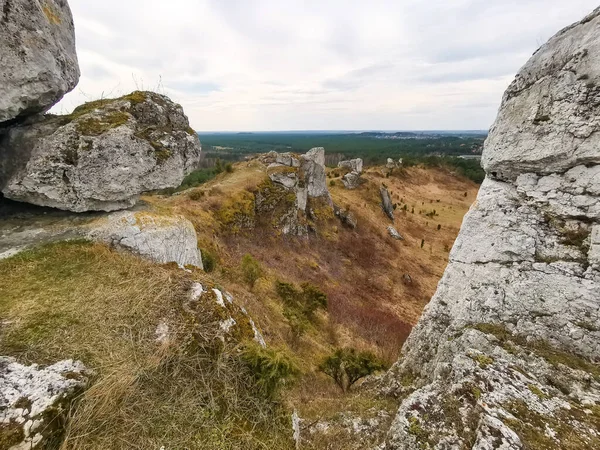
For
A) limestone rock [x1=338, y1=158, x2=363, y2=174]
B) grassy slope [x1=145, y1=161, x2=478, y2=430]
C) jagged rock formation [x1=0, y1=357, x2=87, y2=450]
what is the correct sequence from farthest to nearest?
limestone rock [x1=338, y1=158, x2=363, y2=174] < grassy slope [x1=145, y1=161, x2=478, y2=430] < jagged rock formation [x1=0, y1=357, x2=87, y2=450]

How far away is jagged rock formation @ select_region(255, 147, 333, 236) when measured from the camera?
2981 cm

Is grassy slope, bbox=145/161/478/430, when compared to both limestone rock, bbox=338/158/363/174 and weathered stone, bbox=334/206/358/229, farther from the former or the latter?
limestone rock, bbox=338/158/363/174

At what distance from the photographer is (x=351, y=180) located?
45625mm

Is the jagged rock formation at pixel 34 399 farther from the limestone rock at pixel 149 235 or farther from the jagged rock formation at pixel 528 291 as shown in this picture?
the jagged rock formation at pixel 528 291

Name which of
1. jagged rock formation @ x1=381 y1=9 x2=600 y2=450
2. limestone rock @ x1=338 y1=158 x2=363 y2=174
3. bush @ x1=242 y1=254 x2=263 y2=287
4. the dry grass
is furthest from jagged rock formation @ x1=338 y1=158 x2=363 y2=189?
the dry grass

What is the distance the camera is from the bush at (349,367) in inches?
408

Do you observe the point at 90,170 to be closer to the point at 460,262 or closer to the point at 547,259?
the point at 460,262

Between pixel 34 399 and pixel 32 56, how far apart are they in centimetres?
699

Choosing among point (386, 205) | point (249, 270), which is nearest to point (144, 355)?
point (249, 270)

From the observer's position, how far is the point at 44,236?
8.17 metres

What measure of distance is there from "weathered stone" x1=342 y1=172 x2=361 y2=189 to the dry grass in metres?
39.9

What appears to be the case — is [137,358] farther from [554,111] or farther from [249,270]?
[249,270]

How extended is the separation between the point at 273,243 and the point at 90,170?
65.3 ft

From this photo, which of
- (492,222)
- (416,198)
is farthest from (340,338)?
(416,198)
